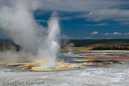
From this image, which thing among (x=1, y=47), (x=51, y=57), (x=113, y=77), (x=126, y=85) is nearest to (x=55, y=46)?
(x=51, y=57)

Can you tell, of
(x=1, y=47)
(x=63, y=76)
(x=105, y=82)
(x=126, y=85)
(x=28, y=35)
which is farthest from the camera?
(x=1, y=47)

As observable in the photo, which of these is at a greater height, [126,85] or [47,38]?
[47,38]

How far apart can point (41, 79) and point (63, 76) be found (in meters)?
1.74

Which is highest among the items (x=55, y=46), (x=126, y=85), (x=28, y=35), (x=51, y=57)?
(x=28, y=35)

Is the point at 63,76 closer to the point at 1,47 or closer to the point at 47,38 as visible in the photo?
the point at 47,38

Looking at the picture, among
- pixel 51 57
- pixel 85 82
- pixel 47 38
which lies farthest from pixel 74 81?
pixel 47 38

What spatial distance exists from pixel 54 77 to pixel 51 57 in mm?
8009

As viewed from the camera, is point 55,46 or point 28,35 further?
point 28,35

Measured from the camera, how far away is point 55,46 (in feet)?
69.2

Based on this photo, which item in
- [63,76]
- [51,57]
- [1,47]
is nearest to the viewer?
[63,76]

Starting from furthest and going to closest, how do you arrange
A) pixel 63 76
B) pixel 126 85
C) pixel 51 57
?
pixel 51 57, pixel 63 76, pixel 126 85

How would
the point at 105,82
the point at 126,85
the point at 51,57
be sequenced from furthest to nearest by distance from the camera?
the point at 51,57 → the point at 105,82 → the point at 126,85

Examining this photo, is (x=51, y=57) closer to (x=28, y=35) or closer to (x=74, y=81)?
(x=28, y=35)

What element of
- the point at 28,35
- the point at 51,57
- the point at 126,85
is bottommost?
the point at 126,85
